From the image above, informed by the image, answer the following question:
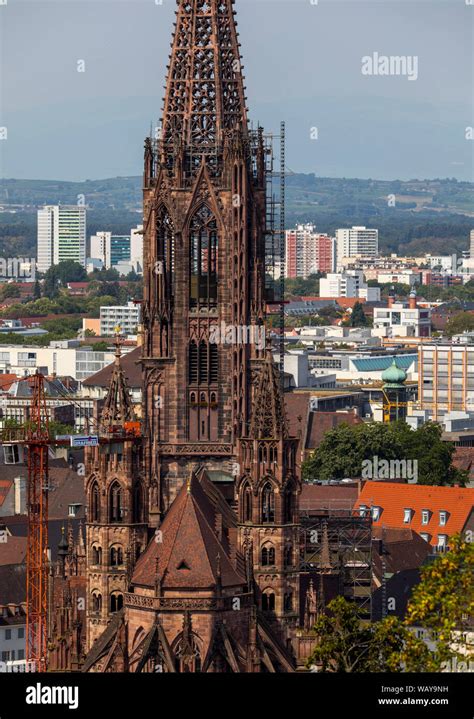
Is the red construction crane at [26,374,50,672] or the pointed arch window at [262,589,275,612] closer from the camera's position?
the pointed arch window at [262,589,275,612]

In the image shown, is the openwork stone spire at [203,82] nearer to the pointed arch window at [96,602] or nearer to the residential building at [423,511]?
the pointed arch window at [96,602]

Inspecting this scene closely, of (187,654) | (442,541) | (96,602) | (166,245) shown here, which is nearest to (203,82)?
(166,245)

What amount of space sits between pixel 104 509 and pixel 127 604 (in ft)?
17.5

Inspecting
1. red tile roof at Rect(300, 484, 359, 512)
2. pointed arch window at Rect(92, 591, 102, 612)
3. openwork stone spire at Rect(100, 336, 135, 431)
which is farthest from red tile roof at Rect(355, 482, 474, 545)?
pointed arch window at Rect(92, 591, 102, 612)

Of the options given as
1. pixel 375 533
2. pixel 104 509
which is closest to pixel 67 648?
pixel 104 509

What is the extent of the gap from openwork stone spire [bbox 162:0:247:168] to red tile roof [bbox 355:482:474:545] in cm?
4279

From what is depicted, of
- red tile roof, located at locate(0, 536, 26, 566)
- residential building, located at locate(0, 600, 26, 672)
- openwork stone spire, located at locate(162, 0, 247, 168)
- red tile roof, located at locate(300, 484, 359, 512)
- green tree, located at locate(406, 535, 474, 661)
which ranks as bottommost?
residential building, located at locate(0, 600, 26, 672)

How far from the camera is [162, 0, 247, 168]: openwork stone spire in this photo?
155 m

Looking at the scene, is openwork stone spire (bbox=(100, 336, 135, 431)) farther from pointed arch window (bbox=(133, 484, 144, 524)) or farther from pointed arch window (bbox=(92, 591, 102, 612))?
pointed arch window (bbox=(92, 591, 102, 612))

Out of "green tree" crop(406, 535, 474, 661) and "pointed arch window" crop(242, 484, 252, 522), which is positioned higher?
"green tree" crop(406, 535, 474, 661)

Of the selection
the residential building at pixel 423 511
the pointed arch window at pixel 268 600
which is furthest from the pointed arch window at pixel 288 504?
the residential building at pixel 423 511

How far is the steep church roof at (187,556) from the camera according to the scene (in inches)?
5059

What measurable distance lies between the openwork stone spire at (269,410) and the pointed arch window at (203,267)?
19691mm

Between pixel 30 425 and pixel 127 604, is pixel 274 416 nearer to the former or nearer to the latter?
pixel 127 604
